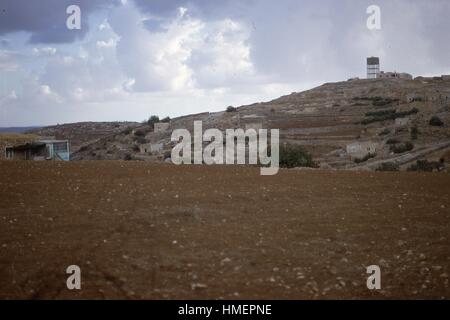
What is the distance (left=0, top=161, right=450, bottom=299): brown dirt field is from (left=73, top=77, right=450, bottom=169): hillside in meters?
20.2

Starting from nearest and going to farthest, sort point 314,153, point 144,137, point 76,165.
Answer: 1. point 76,165
2. point 314,153
3. point 144,137

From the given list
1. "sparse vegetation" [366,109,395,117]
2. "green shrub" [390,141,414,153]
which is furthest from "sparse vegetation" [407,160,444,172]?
"sparse vegetation" [366,109,395,117]

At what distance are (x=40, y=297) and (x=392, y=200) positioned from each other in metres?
8.58

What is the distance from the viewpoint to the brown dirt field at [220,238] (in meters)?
6.39

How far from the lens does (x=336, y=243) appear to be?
8.30 meters

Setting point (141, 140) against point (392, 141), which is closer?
point (392, 141)

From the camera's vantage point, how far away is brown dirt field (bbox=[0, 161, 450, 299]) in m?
6.39

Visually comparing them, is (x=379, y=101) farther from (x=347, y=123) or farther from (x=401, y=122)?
(x=401, y=122)

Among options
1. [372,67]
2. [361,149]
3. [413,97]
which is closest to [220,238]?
[361,149]

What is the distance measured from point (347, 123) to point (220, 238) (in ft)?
201

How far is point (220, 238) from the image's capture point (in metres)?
8.30
